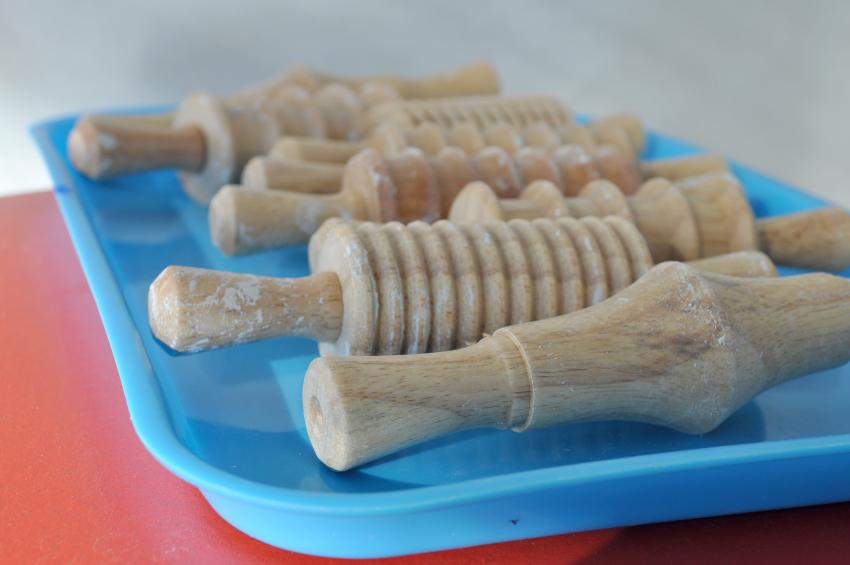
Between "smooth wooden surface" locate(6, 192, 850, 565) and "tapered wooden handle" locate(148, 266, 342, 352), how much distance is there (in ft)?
0.20

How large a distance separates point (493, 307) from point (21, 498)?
237 mm

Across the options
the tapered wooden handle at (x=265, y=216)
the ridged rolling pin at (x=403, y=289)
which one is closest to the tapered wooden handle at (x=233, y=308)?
the ridged rolling pin at (x=403, y=289)

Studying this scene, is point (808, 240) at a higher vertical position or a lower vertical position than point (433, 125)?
lower

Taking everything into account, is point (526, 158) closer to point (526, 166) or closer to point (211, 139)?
point (526, 166)

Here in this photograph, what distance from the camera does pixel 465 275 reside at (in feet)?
1.61

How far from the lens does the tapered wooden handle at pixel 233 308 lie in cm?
46

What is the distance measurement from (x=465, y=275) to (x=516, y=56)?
52.1 inches

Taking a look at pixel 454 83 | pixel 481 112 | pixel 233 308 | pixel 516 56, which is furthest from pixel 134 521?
pixel 516 56

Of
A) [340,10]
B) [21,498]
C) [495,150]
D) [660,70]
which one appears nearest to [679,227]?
[495,150]

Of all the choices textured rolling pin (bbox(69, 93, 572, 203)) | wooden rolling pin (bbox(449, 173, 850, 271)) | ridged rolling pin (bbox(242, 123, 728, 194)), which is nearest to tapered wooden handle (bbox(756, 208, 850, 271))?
wooden rolling pin (bbox(449, 173, 850, 271))

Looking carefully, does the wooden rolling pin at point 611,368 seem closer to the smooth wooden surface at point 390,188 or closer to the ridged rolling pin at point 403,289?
the ridged rolling pin at point 403,289

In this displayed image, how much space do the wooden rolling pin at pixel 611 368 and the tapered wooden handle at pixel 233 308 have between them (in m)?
0.07

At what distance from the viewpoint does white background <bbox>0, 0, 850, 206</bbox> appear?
4.75 ft

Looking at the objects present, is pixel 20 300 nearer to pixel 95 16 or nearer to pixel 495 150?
pixel 495 150
